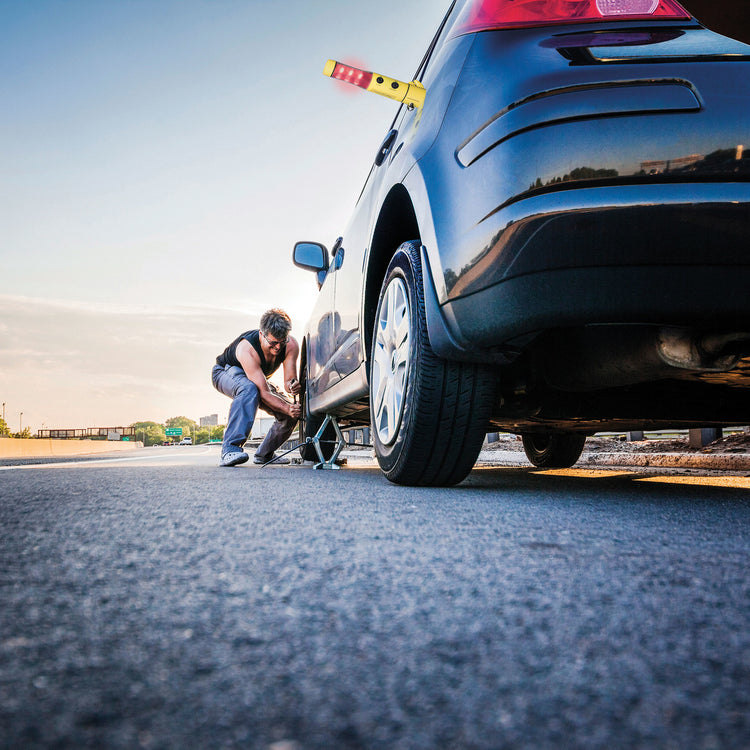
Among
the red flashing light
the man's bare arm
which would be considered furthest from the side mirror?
the red flashing light

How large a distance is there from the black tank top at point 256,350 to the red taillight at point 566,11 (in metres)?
3.67

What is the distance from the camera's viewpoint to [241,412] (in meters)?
4.75

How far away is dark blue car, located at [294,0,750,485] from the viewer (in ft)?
4.78

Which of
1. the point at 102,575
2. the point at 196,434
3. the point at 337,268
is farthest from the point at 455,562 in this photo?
the point at 196,434

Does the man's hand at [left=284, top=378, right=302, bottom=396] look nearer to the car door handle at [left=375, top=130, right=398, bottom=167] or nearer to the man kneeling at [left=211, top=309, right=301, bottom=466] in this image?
Answer: the man kneeling at [left=211, top=309, right=301, bottom=466]

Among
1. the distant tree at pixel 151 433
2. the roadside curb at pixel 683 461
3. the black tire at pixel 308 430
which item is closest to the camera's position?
the roadside curb at pixel 683 461

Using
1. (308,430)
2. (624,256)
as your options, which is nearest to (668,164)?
(624,256)

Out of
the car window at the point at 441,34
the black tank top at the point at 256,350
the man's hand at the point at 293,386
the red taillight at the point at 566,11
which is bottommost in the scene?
the man's hand at the point at 293,386

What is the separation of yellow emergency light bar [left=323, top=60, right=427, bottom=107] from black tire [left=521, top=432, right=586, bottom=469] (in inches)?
113

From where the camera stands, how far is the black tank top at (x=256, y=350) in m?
5.17

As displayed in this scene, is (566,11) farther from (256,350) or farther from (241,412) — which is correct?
(256,350)

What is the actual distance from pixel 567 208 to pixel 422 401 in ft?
2.79

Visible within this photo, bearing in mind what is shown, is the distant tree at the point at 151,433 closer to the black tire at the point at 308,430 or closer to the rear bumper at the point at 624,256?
the black tire at the point at 308,430

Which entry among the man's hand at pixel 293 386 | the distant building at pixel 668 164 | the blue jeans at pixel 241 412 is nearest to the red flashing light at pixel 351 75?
the distant building at pixel 668 164
